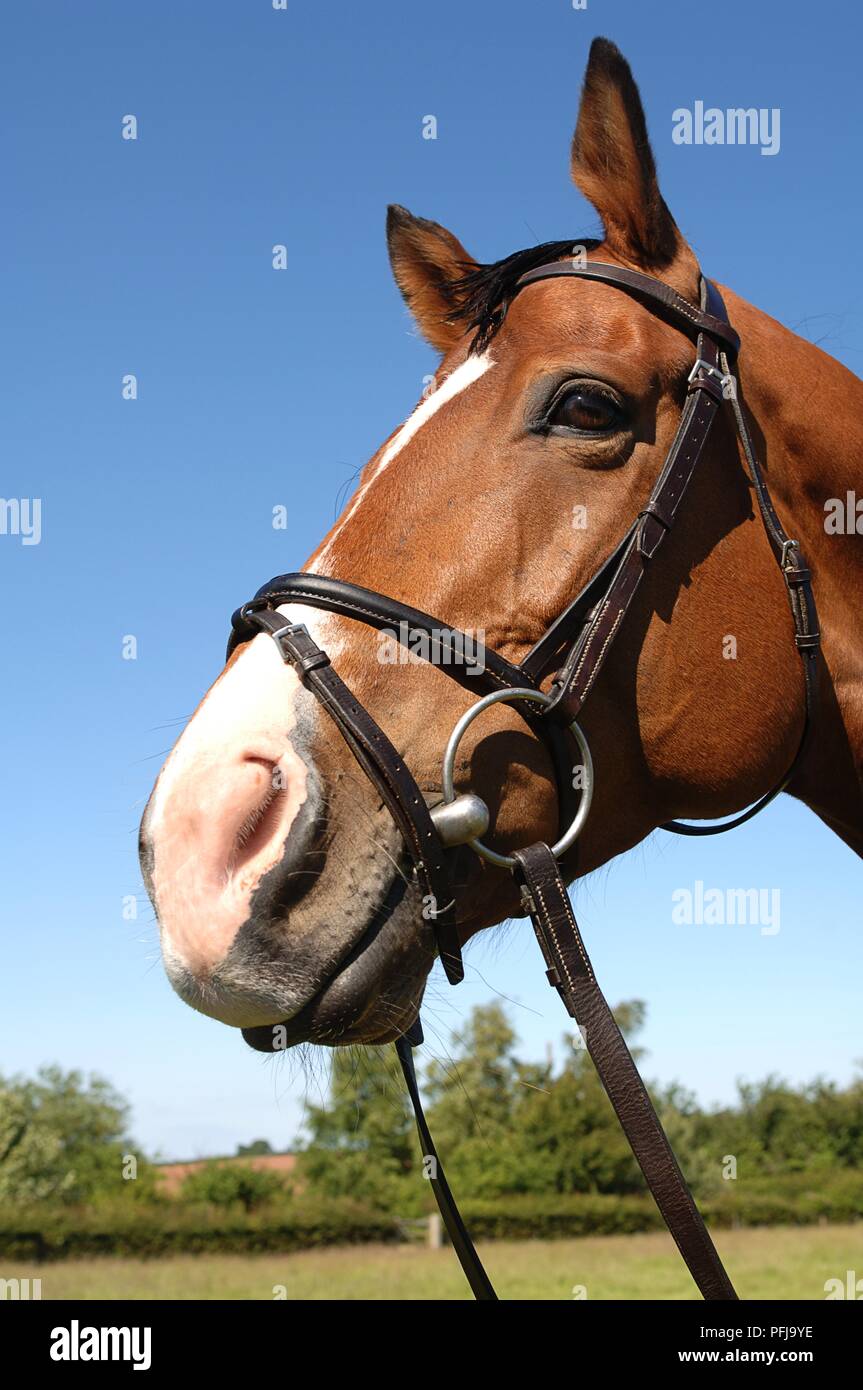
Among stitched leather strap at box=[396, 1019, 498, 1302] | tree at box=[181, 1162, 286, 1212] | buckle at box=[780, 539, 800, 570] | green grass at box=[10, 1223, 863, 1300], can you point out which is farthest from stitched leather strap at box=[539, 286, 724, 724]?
tree at box=[181, 1162, 286, 1212]

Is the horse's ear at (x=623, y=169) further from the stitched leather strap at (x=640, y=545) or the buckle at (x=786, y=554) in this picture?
the buckle at (x=786, y=554)

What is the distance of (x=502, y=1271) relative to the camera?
112 ft

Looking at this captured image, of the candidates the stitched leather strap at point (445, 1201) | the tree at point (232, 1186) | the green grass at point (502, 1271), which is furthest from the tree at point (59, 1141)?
the stitched leather strap at point (445, 1201)

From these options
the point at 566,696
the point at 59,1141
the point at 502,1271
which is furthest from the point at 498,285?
the point at 59,1141

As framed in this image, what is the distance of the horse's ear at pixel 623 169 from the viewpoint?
11.0ft

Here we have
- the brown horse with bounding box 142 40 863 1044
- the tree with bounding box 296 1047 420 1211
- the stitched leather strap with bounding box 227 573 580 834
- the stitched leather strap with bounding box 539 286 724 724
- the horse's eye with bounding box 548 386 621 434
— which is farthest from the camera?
the tree with bounding box 296 1047 420 1211

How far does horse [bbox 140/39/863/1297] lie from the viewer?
8.25ft

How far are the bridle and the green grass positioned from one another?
25107 millimetres

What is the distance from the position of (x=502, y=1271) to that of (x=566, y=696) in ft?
119

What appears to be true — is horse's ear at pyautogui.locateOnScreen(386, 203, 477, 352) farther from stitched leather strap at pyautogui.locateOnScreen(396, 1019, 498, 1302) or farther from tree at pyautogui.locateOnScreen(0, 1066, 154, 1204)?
tree at pyautogui.locateOnScreen(0, 1066, 154, 1204)

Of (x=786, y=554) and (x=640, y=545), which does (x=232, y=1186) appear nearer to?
(x=786, y=554)

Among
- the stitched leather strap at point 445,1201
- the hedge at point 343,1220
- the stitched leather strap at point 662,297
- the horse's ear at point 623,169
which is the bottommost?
the hedge at point 343,1220

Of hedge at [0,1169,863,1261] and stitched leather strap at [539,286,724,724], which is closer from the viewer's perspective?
stitched leather strap at [539,286,724,724]

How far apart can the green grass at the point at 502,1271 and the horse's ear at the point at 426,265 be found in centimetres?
2519
